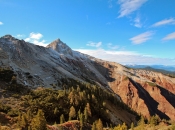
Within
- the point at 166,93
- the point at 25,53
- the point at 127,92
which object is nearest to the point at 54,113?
the point at 25,53

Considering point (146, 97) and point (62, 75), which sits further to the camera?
point (146, 97)

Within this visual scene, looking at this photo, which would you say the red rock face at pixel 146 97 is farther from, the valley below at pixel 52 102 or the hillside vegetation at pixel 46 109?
the hillside vegetation at pixel 46 109

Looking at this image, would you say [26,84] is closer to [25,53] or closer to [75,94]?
[75,94]

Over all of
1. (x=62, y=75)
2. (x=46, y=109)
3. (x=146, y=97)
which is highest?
(x=62, y=75)

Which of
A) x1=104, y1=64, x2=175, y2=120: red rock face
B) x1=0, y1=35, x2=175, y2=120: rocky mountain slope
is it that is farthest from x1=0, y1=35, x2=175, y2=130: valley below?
x1=104, y1=64, x2=175, y2=120: red rock face

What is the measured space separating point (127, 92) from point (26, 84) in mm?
122171

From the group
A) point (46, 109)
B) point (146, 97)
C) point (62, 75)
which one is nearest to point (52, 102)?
point (46, 109)

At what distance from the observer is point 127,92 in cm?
18625

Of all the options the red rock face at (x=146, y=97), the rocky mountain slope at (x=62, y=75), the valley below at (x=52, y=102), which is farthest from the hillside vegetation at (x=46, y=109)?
the red rock face at (x=146, y=97)

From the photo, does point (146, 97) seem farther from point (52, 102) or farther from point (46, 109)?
point (46, 109)

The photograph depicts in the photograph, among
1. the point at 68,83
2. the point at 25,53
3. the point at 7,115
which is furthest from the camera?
the point at 25,53

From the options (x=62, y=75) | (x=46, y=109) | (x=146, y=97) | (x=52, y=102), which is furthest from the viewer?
(x=146, y=97)

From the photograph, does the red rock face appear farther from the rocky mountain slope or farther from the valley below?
the valley below

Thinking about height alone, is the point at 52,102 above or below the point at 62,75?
below
